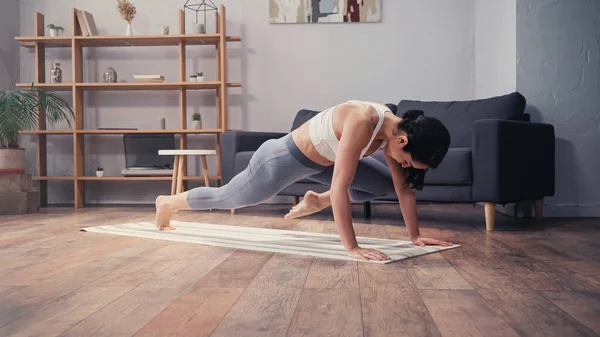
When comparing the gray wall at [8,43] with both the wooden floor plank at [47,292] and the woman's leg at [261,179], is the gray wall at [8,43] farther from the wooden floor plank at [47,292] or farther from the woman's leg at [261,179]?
the wooden floor plank at [47,292]

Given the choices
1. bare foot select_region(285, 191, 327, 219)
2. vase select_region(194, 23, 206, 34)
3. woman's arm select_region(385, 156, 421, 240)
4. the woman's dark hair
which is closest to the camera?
the woman's dark hair

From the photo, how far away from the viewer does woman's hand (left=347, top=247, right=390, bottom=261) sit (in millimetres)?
2189

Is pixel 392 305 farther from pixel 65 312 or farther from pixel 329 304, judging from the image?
pixel 65 312

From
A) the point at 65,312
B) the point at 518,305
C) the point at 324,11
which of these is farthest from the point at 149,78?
the point at 518,305

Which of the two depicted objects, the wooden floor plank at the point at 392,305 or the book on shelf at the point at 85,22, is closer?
the wooden floor plank at the point at 392,305

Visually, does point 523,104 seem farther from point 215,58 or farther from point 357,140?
point 215,58

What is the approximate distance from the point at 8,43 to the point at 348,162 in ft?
14.7

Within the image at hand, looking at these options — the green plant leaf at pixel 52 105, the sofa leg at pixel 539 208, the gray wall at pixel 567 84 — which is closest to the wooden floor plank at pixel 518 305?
the sofa leg at pixel 539 208

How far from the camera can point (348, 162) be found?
2131mm

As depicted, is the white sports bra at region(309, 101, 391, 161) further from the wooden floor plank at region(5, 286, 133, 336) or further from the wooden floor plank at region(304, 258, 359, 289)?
the wooden floor plank at region(5, 286, 133, 336)

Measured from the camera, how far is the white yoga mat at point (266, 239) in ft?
8.12

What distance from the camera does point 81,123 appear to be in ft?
17.4

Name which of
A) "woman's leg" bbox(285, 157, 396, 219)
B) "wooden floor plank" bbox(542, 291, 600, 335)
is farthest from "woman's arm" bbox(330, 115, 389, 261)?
"wooden floor plank" bbox(542, 291, 600, 335)

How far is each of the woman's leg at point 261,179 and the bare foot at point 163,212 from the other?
214 mm
